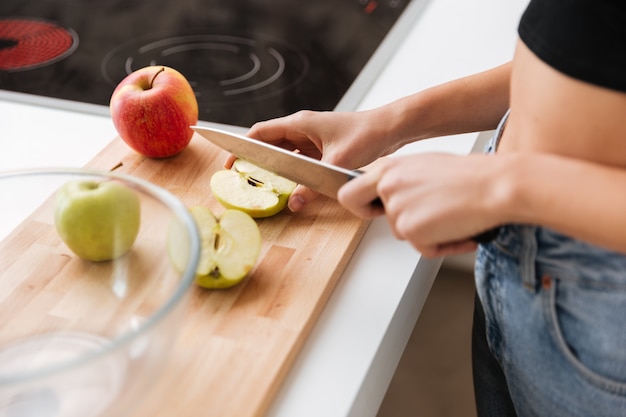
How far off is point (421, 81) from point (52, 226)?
580mm

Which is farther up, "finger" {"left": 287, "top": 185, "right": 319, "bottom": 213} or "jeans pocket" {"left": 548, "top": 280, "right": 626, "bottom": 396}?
"jeans pocket" {"left": 548, "top": 280, "right": 626, "bottom": 396}

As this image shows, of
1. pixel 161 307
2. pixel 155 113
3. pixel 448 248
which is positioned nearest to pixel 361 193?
pixel 448 248

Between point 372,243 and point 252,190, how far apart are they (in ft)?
0.49

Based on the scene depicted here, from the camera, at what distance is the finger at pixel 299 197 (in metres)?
0.89

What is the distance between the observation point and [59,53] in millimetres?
1327

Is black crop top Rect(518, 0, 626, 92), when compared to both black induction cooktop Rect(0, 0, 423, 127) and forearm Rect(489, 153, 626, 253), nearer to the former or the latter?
forearm Rect(489, 153, 626, 253)

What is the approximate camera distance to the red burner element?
1293mm

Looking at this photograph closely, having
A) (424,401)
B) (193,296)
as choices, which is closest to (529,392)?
(193,296)

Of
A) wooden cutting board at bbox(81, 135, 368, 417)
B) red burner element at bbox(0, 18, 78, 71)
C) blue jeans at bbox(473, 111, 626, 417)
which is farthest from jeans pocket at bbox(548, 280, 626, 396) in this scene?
red burner element at bbox(0, 18, 78, 71)

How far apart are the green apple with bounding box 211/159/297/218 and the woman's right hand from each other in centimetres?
2

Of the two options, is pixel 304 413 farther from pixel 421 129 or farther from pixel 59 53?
pixel 59 53

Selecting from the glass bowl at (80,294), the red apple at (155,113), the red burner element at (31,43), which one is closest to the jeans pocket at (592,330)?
the glass bowl at (80,294)

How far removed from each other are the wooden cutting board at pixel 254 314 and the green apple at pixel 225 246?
18mm

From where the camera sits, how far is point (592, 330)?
2.30 feet
